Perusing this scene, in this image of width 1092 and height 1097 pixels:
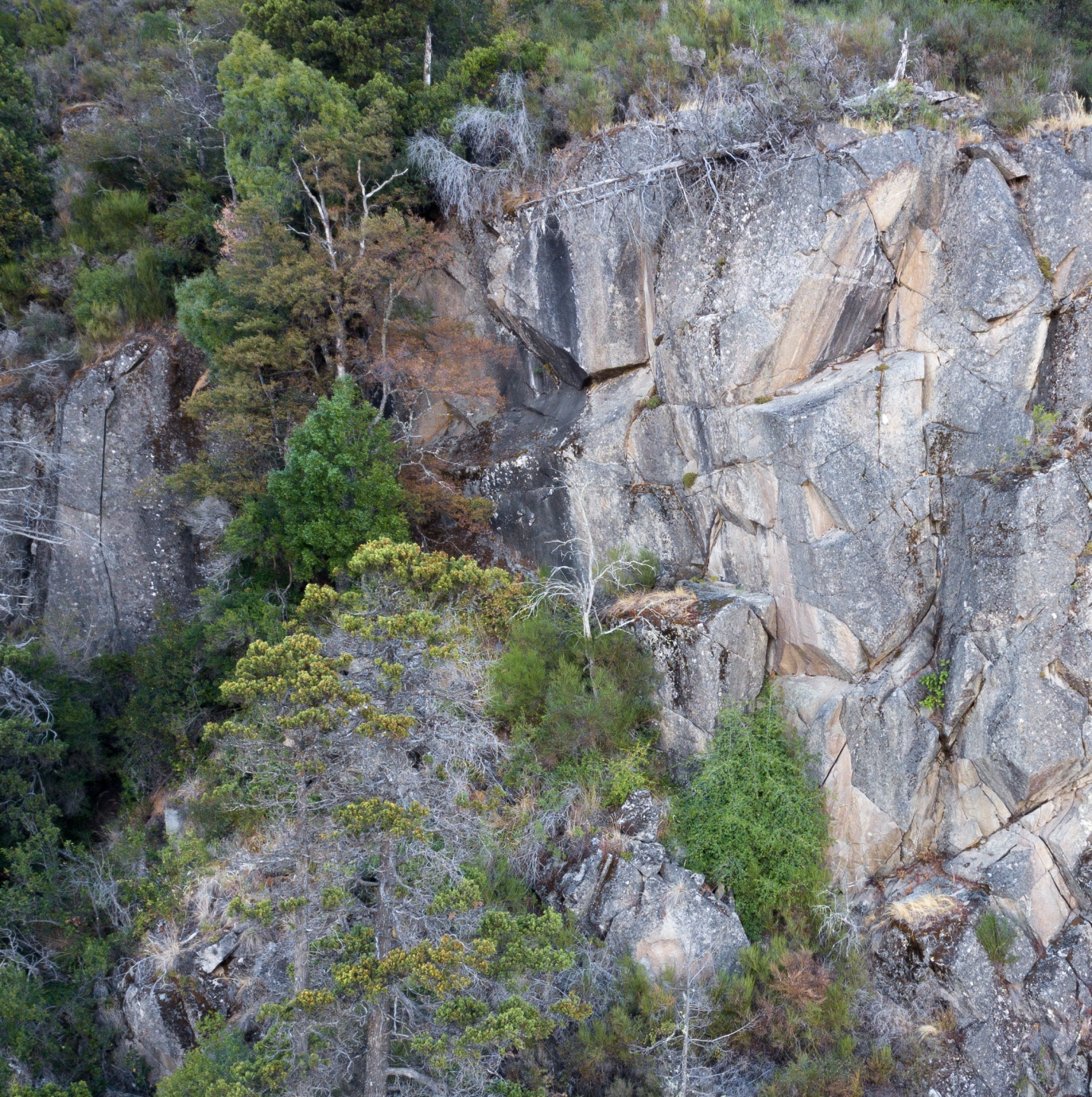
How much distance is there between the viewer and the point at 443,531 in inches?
619

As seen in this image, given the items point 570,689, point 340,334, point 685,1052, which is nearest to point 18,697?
A: point 340,334

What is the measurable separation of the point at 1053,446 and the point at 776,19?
897 centimetres

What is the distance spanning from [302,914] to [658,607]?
21.6 ft

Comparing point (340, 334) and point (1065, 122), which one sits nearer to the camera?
point (1065, 122)

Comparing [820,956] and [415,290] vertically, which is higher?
[415,290]

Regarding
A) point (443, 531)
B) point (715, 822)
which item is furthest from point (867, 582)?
point (443, 531)

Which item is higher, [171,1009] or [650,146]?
[650,146]

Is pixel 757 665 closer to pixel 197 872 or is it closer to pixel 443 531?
pixel 443 531

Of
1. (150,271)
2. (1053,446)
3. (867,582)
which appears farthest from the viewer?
(150,271)

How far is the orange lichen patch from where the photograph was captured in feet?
42.7

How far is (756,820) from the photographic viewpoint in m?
12.1

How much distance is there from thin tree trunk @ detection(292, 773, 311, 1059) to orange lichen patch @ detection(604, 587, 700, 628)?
5814mm

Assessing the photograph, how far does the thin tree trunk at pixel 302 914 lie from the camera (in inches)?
354

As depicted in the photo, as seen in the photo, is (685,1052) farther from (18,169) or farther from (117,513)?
(18,169)
